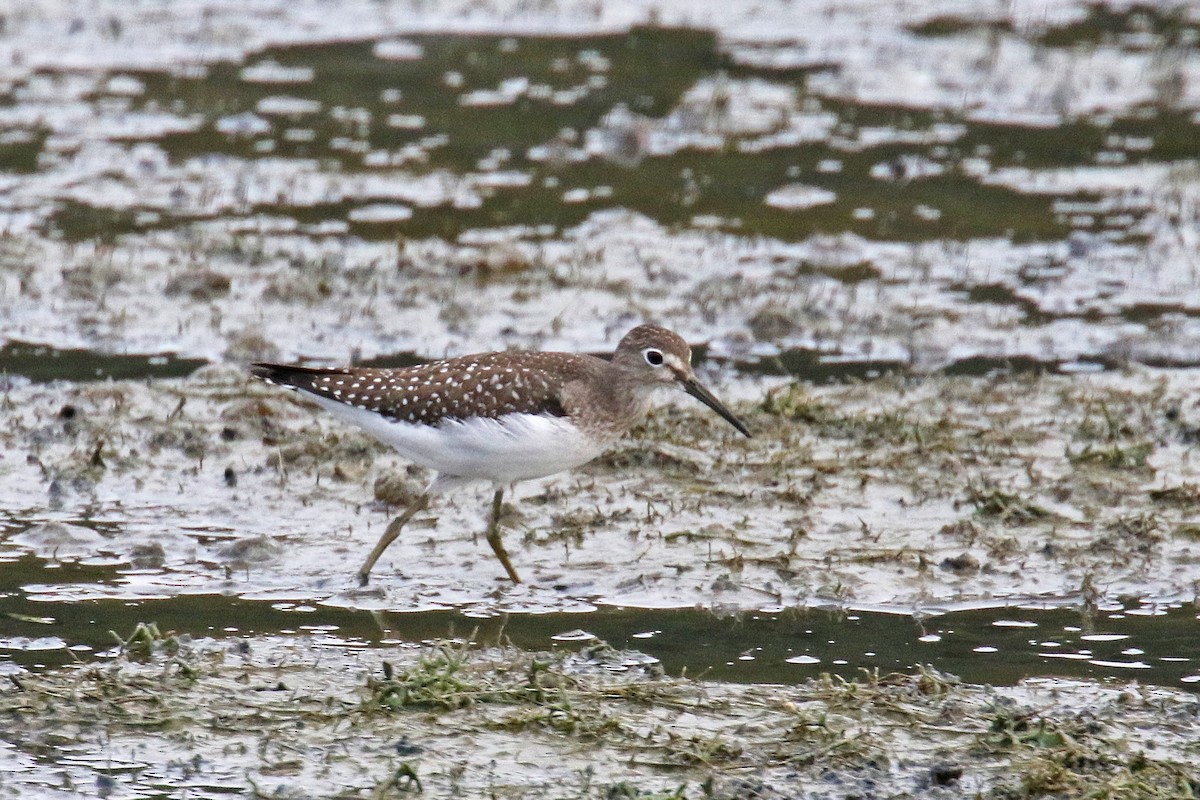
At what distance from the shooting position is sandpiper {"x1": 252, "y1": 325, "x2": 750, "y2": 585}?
8977 mm

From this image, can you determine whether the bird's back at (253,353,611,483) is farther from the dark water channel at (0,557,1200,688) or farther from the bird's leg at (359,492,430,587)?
the dark water channel at (0,557,1200,688)

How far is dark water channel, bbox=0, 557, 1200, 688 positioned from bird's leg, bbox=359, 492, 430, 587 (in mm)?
382

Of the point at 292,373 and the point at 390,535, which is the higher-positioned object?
the point at 292,373

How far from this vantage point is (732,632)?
8.46 m

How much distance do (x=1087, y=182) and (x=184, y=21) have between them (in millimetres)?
9638

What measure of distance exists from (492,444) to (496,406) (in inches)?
7.8

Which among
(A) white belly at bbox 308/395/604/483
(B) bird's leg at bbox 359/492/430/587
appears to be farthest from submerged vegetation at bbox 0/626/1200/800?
(A) white belly at bbox 308/395/604/483

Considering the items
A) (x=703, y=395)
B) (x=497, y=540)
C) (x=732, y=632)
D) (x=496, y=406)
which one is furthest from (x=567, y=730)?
(x=703, y=395)

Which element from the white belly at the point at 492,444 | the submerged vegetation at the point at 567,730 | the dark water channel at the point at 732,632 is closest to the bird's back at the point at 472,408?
the white belly at the point at 492,444

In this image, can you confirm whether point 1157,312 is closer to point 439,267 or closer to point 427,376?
point 439,267

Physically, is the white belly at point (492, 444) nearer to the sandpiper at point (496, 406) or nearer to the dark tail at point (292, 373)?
the sandpiper at point (496, 406)

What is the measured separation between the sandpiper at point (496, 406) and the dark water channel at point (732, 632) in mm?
606

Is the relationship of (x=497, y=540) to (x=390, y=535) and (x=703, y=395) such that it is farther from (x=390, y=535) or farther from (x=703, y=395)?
(x=703, y=395)

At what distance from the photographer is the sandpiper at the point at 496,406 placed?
8977mm
